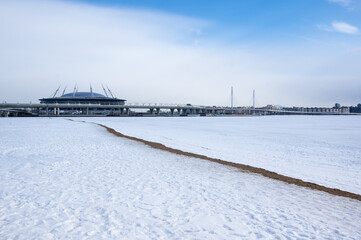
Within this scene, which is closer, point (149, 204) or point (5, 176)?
point (149, 204)

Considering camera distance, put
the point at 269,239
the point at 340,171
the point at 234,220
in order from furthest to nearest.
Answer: the point at 340,171
the point at 234,220
the point at 269,239

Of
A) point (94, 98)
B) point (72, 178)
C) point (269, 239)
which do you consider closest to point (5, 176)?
point (72, 178)

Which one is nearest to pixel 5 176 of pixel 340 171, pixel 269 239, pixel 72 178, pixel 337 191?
pixel 72 178

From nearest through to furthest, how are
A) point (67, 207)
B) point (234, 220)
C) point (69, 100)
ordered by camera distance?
point (234, 220) < point (67, 207) < point (69, 100)

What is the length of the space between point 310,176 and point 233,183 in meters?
2.92

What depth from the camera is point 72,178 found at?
27.8 ft

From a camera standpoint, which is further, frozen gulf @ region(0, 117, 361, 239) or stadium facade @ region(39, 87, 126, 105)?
stadium facade @ region(39, 87, 126, 105)

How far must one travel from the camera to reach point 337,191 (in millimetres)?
7516

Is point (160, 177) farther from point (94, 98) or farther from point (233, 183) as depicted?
point (94, 98)

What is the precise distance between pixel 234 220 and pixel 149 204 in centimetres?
194

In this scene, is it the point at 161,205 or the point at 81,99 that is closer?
the point at 161,205

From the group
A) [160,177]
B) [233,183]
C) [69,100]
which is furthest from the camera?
[69,100]

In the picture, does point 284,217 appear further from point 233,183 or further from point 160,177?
point 160,177

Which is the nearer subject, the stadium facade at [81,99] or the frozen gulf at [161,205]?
the frozen gulf at [161,205]
